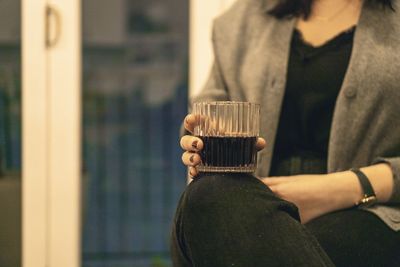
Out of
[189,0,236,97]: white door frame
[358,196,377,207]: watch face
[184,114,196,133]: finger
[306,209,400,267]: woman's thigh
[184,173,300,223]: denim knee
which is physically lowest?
[306,209,400,267]: woman's thigh

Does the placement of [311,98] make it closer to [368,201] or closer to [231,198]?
[368,201]

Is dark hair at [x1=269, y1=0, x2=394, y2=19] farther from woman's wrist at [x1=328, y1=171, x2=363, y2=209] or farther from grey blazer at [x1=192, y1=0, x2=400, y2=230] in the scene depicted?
woman's wrist at [x1=328, y1=171, x2=363, y2=209]

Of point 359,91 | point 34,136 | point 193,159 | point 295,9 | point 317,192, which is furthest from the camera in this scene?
point 34,136

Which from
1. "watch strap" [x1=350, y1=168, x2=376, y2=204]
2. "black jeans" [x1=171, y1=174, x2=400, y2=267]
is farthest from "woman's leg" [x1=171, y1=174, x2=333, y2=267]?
"watch strap" [x1=350, y1=168, x2=376, y2=204]

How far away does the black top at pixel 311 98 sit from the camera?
1155 millimetres

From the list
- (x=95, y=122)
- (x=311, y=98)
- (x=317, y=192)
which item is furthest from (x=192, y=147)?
(x=95, y=122)

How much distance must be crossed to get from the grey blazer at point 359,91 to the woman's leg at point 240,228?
307 millimetres

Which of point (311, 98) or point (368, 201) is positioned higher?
point (311, 98)

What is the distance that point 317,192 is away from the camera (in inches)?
39.9

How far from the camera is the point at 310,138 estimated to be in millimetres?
1172

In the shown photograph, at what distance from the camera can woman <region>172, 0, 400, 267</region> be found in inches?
31.0

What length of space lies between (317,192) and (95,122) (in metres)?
1.22

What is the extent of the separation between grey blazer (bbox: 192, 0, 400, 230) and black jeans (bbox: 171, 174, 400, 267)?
1.00 ft

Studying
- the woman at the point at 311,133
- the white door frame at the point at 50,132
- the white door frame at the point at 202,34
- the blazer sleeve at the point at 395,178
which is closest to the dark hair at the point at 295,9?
the woman at the point at 311,133
